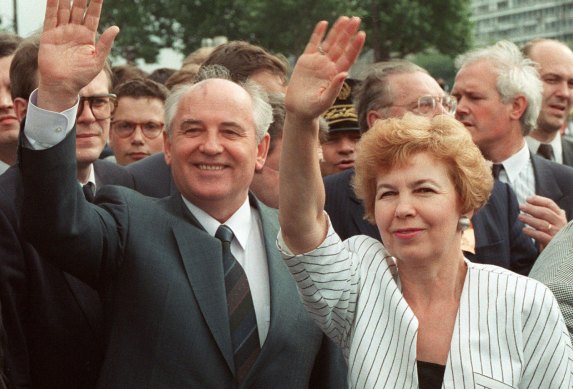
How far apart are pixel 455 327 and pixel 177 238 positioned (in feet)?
3.07

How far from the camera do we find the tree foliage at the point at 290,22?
145 feet

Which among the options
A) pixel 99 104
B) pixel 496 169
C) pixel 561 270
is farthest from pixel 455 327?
pixel 496 169

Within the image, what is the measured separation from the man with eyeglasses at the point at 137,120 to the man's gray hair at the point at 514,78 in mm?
2092

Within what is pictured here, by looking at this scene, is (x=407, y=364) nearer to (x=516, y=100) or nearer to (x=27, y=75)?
(x=27, y=75)

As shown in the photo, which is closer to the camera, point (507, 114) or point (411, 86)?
point (411, 86)

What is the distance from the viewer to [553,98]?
7.39m

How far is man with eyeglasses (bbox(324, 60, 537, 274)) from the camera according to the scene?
452cm

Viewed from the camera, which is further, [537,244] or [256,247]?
[537,244]

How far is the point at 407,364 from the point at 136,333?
0.84 metres

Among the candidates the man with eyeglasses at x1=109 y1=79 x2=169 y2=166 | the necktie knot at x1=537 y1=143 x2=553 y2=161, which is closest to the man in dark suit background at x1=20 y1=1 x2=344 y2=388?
the man with eyeglasses at x1=109 y1=79 x2=169 y2=166

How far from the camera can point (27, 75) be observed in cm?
407

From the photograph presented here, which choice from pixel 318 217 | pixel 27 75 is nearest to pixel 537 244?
pixel 318 217

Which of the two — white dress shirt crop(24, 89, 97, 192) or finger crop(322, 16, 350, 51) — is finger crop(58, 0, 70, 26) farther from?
finger crop(322, 16, 350, 51)

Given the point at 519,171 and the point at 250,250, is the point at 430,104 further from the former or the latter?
the point at 250,250
